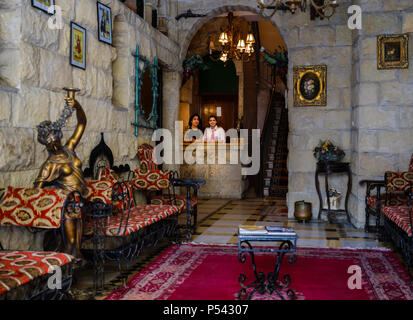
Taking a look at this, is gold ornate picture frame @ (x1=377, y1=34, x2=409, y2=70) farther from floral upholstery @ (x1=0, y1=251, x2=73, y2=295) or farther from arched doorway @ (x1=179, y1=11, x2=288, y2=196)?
arched doorway @ (x1=179, y1=11, x2=288, y2=196)

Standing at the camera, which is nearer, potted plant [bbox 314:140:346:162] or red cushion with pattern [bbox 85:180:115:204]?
red cushion with pattern [bbox 85:180:115:204]

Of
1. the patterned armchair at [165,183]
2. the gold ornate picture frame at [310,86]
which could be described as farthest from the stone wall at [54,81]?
the gold ornate picture frame at [310,86]

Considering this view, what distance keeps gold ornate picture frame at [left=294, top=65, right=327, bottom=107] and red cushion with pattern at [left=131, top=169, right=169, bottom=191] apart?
2.85 meters

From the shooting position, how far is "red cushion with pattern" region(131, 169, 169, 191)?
5.76 meters

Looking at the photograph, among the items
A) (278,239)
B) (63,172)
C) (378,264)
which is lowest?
(378,264)

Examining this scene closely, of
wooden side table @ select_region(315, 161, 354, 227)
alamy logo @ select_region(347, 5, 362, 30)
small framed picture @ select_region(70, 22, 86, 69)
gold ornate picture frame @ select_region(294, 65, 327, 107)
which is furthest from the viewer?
gold ornate picture frame @ select_region(294, 65, 327, 107)

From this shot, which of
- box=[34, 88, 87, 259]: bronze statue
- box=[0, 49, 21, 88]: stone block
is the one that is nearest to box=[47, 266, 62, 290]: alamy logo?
box=[34, 88, 87, 259]: bronze statue

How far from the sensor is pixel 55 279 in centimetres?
271

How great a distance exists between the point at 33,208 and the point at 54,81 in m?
1.59

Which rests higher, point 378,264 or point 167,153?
point 167,153

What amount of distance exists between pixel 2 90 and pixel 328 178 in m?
5.20

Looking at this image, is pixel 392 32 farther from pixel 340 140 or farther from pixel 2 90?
pixel 2 90
